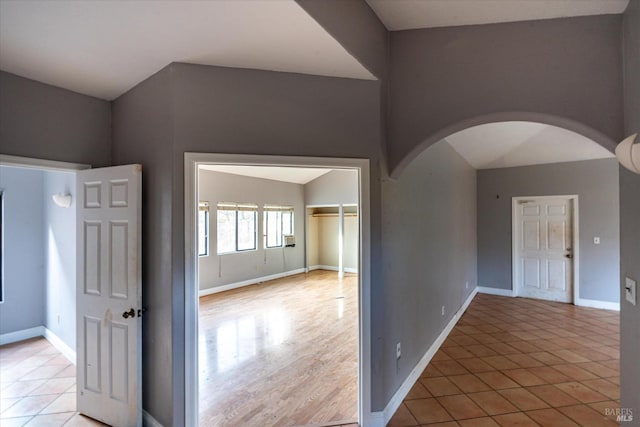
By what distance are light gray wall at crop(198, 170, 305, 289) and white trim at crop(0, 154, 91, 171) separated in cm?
297

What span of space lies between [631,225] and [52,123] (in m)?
3.84

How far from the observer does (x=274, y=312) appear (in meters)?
5.14

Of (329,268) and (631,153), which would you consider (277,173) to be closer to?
(329,268)

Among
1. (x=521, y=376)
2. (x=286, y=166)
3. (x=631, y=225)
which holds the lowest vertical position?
(x=521, y=376)

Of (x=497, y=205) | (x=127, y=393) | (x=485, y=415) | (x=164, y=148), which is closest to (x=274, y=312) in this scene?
(x=127, y=393)

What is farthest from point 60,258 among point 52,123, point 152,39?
point 152,39

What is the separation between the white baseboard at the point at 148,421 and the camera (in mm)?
2177

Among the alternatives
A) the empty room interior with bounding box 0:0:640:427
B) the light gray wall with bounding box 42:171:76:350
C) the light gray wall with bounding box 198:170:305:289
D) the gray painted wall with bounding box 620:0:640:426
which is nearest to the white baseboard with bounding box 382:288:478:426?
the empty room interior with bounding box 0:0:640:427

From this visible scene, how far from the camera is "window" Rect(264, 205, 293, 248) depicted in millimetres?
7805

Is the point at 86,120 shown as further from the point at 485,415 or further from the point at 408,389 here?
the point at 485,415

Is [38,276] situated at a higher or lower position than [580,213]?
lower

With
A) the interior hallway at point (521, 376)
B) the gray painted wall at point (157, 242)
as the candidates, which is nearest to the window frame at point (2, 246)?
the gray painted wall at point (157, 242)

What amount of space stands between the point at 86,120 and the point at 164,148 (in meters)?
1.00

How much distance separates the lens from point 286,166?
2139 millimetres
